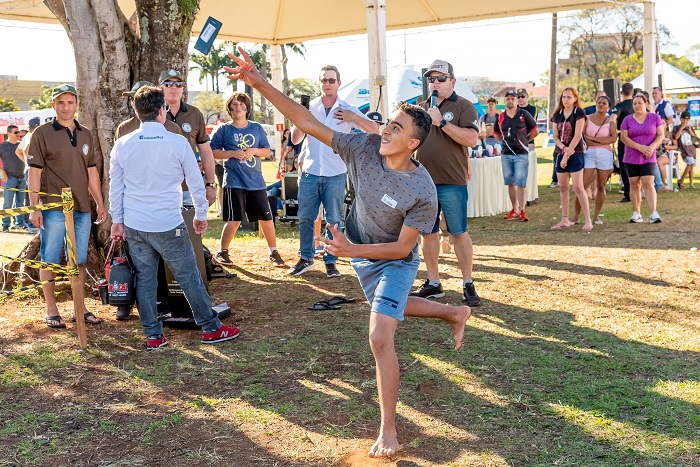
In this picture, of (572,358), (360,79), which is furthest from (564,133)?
(360,79)

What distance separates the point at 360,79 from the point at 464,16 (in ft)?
23.7

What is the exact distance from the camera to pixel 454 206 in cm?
690

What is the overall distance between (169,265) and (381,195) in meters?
2.33

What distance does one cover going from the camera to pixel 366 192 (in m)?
4.17

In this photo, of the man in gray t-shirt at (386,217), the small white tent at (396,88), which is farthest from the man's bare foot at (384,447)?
the small white tent at (396,88)

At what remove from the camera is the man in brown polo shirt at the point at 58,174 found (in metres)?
6.36

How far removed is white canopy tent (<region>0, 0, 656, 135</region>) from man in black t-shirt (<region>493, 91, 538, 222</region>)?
3834 mm

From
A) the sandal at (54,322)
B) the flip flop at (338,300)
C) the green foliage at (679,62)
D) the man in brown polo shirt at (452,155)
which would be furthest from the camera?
the green foliage at (679,62)

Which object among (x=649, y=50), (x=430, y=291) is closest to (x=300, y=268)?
(x=430, y=291)

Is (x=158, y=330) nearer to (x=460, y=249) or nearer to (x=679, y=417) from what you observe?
(x=460, y=249)

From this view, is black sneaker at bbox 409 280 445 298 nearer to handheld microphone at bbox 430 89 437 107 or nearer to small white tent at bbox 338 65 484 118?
handheld microphone at bbox 430 89 437 107

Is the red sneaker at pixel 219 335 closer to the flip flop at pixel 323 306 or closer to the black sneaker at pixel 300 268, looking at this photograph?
the flip flop at pixel 323 306

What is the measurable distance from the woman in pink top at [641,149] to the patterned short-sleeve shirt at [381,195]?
26.5ft

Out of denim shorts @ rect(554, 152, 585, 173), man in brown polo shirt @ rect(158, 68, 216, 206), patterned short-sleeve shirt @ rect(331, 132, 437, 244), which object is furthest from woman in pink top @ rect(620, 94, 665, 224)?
patterned short-sleeve shirt @ rect(331, 132, 437, 244)
